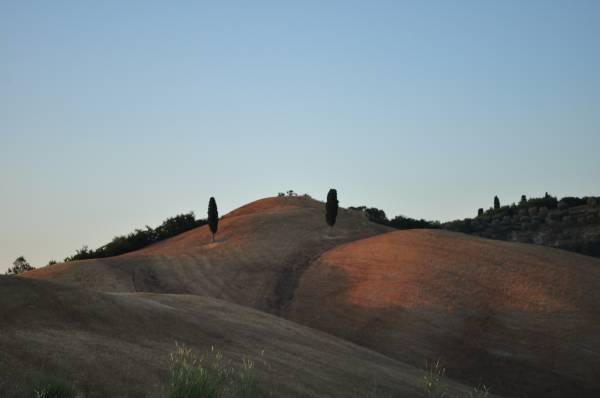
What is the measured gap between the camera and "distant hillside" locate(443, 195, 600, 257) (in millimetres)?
108938

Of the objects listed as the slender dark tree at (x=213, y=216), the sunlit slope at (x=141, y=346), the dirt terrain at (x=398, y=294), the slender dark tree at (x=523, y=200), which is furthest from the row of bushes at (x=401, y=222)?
the sunlit slope at (x=141, y=346)

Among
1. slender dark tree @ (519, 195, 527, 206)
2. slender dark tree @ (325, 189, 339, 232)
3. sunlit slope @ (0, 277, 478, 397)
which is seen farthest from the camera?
slender dark tree @ (519, 195, 527, 206)

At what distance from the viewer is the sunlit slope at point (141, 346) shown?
25703 mm

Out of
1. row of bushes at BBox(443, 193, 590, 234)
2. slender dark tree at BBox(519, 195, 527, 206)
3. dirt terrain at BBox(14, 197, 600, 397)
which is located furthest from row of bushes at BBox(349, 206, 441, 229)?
dirt terrain at BBox(14, 197, 600, 397)

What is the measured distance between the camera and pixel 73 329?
1289 inches

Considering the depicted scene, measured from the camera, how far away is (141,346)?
106ft

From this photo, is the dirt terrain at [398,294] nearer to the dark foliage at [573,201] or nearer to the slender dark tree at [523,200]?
the dark foliage at [573,201]

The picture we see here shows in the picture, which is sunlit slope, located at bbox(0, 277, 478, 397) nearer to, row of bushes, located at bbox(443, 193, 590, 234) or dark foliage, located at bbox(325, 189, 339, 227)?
dark foliage, located at bbox(325, 189, 339, 227)

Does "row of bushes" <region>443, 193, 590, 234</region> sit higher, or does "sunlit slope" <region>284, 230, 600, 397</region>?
"row of bushes" <region>443, 193, 590, 234</region>

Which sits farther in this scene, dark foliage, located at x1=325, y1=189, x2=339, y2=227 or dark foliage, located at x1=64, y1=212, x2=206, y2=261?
dark foliage, located at x1=64, y1=212, x2=206, y2=261

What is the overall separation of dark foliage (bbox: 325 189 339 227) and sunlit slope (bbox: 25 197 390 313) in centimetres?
208

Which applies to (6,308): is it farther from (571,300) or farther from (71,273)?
(571,300)

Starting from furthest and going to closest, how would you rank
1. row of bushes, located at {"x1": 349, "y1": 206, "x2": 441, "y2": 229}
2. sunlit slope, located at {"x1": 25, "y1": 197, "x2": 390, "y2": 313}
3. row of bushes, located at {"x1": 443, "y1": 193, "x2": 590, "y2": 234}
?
row of bushes, located at {"x1": 443, "y1": 193, "x2": 590, "y2": 234}, row of bushes, located at {"x1": 349, "y1": 206, "x2": 441, "y2": 229}, sunlit slope, located at {"x1": 25, "y1": 197, "x2": 390, "y2": 313}

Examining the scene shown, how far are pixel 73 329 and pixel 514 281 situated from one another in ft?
145
